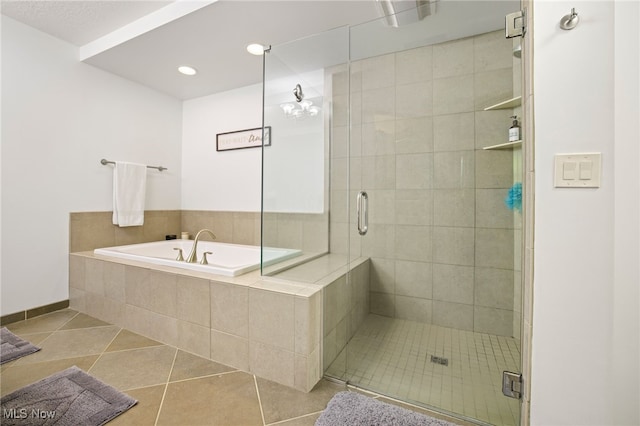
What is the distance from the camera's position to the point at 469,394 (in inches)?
55.6

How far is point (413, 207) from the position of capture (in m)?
2.21

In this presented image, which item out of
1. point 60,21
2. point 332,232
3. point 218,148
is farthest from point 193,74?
point 332,232

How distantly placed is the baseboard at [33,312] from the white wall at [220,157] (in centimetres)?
152

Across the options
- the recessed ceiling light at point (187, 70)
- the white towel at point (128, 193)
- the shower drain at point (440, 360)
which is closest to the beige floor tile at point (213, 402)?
the shower drain at point (440, 360)

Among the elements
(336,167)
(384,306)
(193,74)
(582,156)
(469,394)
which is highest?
(193,74)

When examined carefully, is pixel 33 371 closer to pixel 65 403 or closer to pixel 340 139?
pixel 65 403

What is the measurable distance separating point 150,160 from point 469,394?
363 centimetres

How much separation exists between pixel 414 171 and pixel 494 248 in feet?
2.68

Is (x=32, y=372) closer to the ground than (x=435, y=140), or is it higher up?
closer to the ground

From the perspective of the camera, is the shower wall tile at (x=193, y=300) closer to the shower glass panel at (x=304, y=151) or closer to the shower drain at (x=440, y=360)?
the shower glass panel at (x=304, y=151)

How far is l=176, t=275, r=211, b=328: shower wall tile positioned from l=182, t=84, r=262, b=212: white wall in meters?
1.36

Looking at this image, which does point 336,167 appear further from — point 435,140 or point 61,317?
point 61,317

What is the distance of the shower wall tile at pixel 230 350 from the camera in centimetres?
157

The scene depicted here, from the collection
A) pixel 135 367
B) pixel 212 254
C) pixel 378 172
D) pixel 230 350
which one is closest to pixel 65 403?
pixel 135 367
